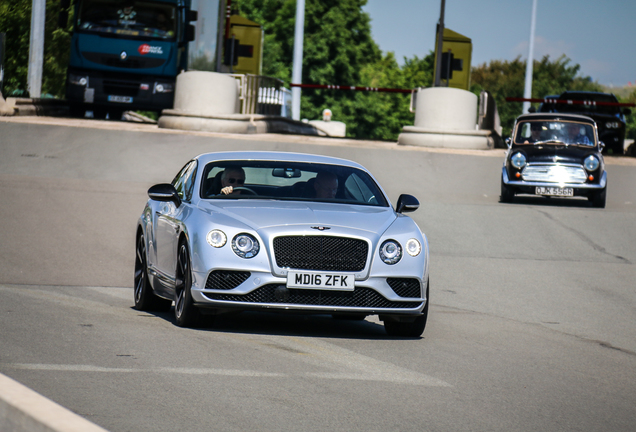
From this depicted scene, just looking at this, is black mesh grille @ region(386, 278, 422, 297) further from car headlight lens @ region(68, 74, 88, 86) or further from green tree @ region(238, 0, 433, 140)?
green tree @ region(238, 0, 433, 140)

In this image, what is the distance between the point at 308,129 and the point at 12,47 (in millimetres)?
17774

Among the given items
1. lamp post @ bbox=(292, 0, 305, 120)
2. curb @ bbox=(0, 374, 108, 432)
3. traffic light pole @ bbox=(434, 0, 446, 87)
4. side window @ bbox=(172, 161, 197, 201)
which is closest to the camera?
curb @ bbox=(0, 374, 108, 432)

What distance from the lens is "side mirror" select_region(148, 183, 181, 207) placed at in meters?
8.73

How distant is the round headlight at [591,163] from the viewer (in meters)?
20.4

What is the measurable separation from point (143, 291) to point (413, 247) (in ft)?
9.11

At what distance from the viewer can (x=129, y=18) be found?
2794 cm

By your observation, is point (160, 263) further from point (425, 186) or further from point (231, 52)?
point (231, 52)

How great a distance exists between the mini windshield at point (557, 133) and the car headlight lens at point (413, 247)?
1382cm

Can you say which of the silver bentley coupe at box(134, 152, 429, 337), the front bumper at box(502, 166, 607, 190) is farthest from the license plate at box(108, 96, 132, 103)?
the silver bentley coupe at box(134, 152, 429, 337)

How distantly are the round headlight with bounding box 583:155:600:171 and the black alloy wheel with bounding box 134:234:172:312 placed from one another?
12496mm

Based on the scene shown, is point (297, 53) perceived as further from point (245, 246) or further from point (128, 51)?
point (245, 246)

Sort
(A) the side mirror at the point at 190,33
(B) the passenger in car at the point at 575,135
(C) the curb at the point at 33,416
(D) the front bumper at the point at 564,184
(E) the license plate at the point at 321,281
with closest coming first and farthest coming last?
(C) the curb at the point at 33,416 < (E) the license plate at the point at 321,281 < (D) the front bumper at the point at 564,184 < (B) the passenger in car at the point at 575,135 < (A) the side mirror at the point at 190,33

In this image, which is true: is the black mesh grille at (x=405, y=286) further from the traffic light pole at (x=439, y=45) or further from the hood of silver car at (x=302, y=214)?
the traffic light pole at (x=439, y=45)

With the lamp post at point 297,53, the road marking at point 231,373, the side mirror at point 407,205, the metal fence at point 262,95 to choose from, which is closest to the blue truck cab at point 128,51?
the metal fence at point 262,95
